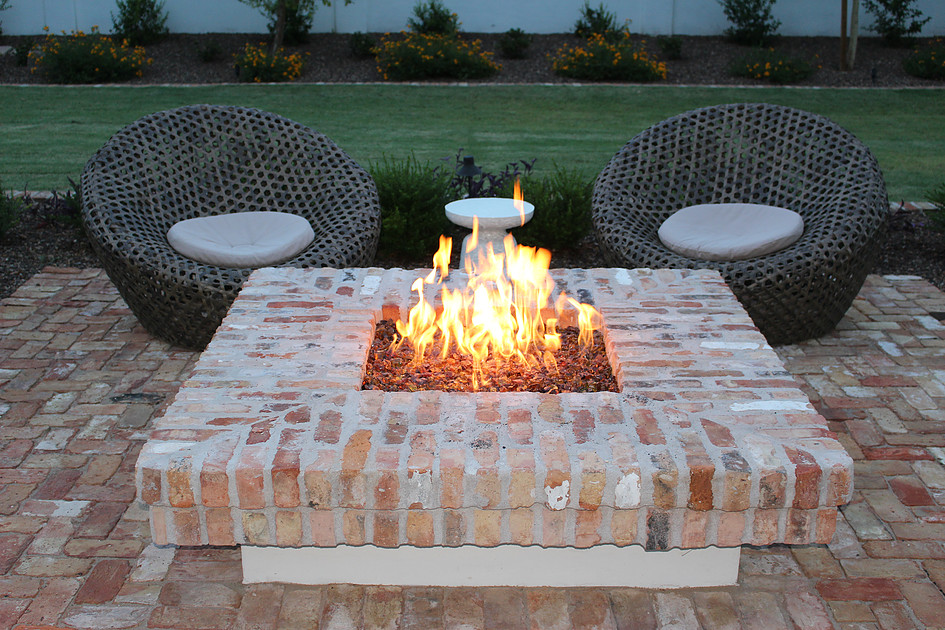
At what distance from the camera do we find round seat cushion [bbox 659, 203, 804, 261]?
4672 millimetres

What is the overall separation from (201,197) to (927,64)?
13840 millimetres

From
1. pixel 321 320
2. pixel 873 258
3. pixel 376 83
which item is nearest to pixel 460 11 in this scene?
pixel 376 83

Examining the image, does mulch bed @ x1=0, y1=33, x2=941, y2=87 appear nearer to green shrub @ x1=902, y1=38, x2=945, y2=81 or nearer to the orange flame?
green shrub @ x1=902, y1=38, x2=945, y2=81

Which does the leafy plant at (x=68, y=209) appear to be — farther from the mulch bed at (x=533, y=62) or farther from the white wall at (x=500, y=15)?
the white wall at (x=500, y=15)

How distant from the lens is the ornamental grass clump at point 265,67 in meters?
15.0

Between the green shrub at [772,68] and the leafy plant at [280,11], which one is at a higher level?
the leafy plant at [280,11]

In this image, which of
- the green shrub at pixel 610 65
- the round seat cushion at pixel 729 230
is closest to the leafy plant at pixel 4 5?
the green shrub at pixel 610 65

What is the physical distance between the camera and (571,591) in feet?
9.17

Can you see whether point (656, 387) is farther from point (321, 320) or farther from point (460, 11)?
point (460, 11)

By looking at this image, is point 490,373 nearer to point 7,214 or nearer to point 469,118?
point 7,214

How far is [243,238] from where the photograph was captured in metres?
4.99

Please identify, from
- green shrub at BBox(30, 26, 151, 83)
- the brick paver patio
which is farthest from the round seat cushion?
green shrub at BBox(30, 26, 151, 83)

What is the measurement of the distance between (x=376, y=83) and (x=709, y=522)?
13123 mm

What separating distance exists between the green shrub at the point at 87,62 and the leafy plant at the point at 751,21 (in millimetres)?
11033
